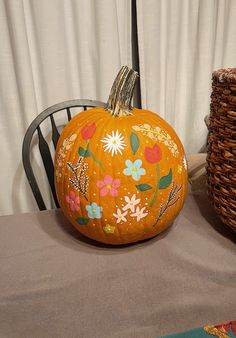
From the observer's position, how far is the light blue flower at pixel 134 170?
544mm

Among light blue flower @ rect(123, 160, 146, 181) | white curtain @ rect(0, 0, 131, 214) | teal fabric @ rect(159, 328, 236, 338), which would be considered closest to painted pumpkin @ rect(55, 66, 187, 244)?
light blue flower @ rect(123, 160, 146, 181)

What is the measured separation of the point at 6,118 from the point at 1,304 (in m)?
0.54

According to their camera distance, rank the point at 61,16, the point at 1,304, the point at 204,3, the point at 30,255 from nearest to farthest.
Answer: the point at 1,304
the point at 30,255
the point at 61,16
the point at 204,3

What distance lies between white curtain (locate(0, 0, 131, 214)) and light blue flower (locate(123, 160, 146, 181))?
45 centimetres

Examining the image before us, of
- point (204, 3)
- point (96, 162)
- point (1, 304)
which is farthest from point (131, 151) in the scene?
point (204, 3)

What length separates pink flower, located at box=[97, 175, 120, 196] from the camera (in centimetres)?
55

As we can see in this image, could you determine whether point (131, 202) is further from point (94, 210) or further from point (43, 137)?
point (43, 137)

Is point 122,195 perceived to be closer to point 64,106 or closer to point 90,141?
point 90,141

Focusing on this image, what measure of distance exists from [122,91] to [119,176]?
0.18 metres

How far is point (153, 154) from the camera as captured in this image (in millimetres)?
559

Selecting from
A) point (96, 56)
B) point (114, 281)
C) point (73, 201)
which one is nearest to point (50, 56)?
point (96, 56)

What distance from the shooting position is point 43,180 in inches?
38.6

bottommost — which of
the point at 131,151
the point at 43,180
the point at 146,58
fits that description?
Answer: the point at 43,180

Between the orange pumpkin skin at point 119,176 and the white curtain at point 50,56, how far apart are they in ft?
1.07
